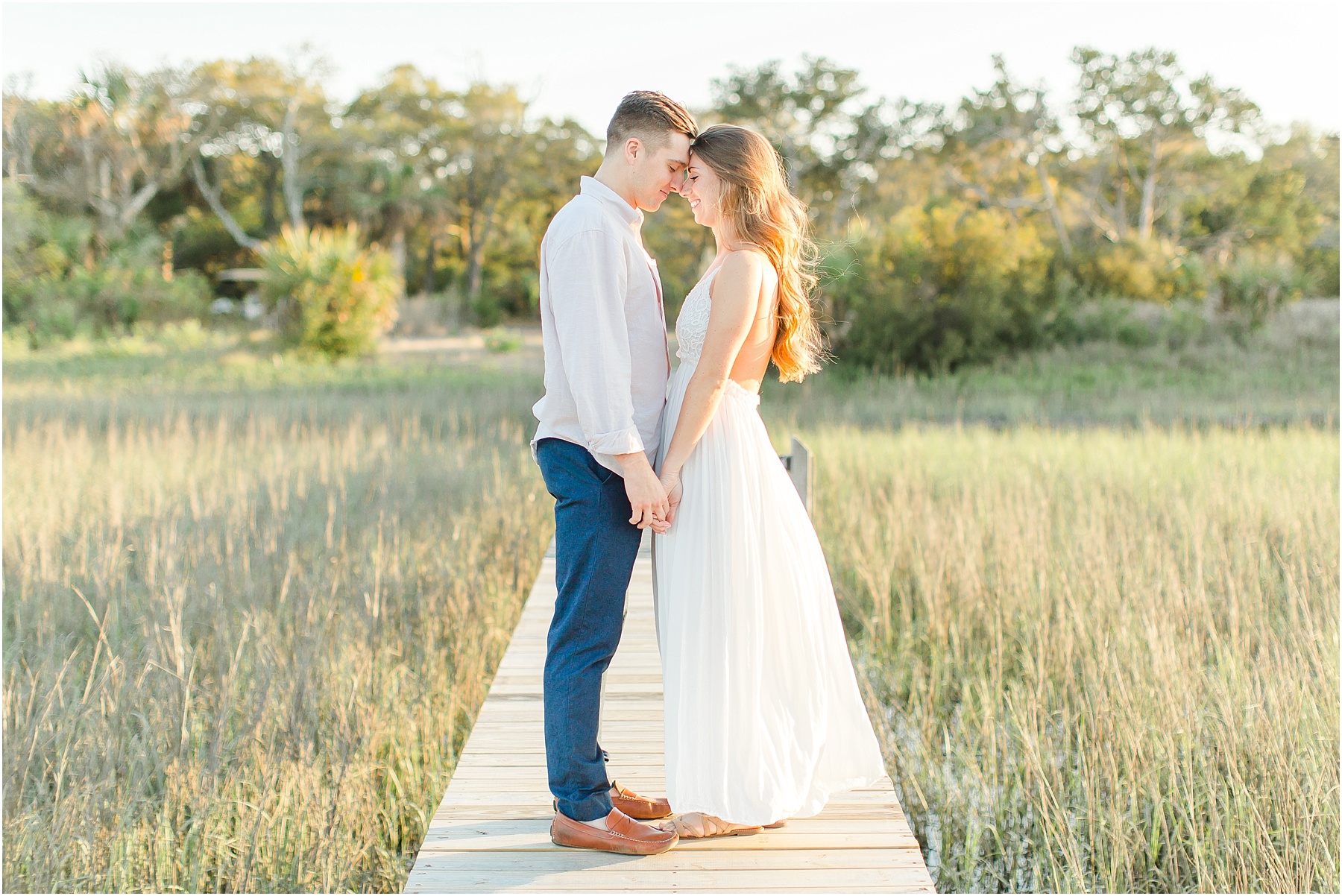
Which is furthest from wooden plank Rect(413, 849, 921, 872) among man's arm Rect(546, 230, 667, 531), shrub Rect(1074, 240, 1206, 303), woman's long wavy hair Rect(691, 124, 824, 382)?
shrub Rect(1074, 240, 1206, 303)

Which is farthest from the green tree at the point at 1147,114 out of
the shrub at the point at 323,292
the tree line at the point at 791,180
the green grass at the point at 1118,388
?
the shrub at the point at 323,292

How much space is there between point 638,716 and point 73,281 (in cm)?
2482

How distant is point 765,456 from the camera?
2244mm

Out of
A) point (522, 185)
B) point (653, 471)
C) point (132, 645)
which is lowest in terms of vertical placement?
point (132, 645)

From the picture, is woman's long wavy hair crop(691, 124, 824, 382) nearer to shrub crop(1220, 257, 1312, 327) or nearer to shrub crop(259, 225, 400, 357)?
shrub crop(259, 225, 400, 357)

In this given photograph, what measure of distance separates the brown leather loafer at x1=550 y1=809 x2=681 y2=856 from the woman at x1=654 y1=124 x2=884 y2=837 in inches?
3.3

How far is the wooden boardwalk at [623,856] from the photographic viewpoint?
2.08m

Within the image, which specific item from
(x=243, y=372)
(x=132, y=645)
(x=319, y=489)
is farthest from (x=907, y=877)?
(x=243, y=372)

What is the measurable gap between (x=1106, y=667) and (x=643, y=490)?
2244 mm

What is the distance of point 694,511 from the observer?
2.17 m

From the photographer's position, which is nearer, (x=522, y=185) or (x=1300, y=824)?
(x=1300, y=824)

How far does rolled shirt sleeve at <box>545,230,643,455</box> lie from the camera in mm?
1968

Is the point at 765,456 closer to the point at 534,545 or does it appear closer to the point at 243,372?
the point at 534,545

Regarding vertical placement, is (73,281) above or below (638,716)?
above
